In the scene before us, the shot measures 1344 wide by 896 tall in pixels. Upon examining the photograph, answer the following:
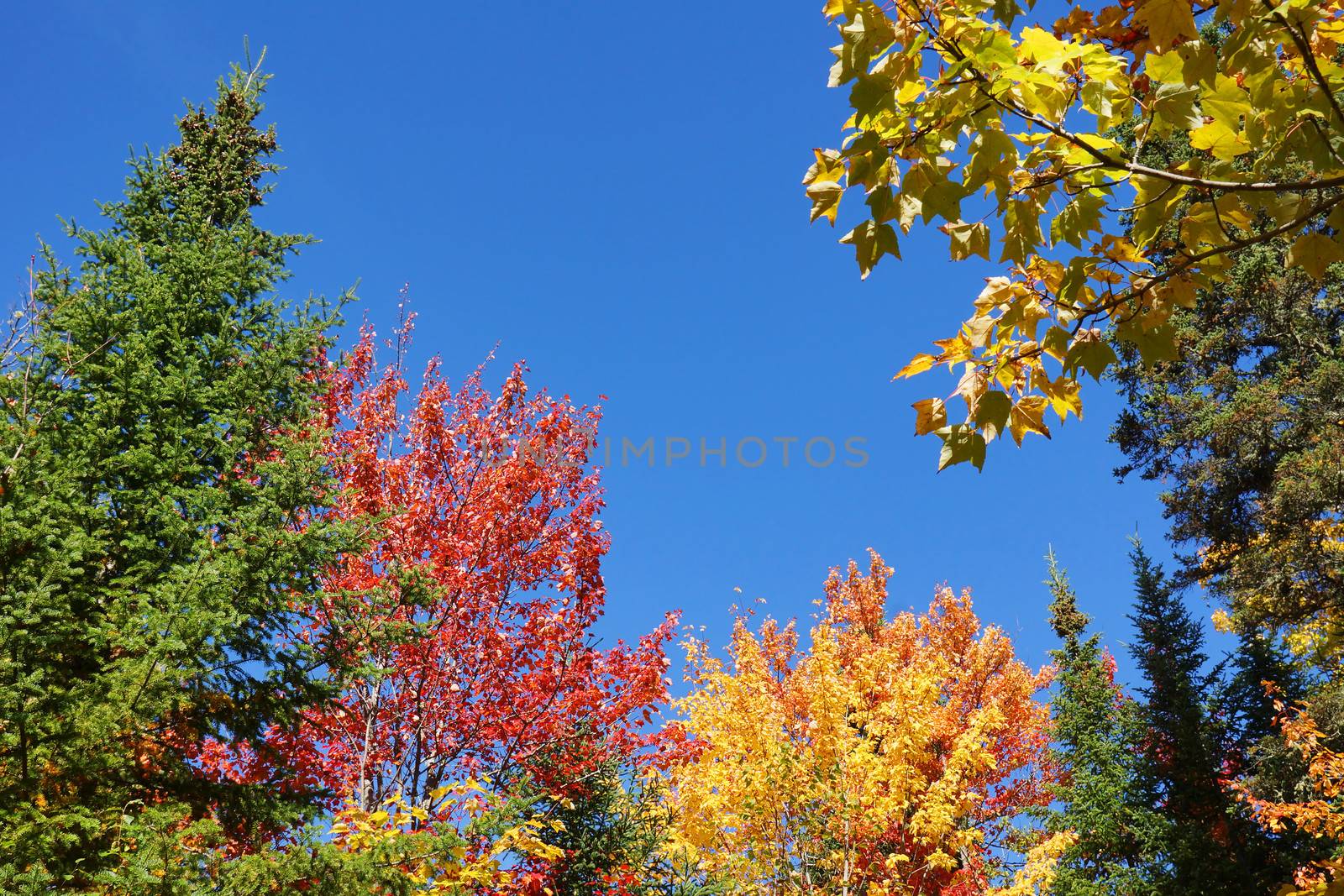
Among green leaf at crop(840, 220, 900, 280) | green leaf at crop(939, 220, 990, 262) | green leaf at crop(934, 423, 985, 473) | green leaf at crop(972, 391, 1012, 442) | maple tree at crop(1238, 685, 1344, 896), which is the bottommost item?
maple tree at crop(1238, 685, 1344, 896)

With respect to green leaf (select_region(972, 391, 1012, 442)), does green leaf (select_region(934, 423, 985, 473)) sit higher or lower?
lower

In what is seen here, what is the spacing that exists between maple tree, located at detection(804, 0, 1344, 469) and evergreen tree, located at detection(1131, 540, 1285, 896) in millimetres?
13290

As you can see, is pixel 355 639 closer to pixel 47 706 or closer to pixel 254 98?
pixel 47 706

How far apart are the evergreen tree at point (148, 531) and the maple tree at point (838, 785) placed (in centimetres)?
556

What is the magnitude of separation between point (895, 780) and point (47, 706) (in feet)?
28.4

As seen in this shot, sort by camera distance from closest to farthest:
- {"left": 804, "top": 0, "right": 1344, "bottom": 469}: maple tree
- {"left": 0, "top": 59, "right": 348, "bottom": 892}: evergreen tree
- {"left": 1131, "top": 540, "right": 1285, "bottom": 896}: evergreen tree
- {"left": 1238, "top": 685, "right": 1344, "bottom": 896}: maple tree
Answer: {"left": 804, "top": 0, "right": 1344, "bottom": 469}: maple tree, {"left": 0, "top": 59, "right": 348, "bottom": 892}: evergreen tree, {"left": 1238, "top": 685, "right": 1344, "bottom": 896}: maple tree, {"left": 1131, "top": 540, "right": 1285, "bottom": 896}: evergreen tree

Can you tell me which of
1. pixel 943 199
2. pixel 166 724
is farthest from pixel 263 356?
pixel 943 199

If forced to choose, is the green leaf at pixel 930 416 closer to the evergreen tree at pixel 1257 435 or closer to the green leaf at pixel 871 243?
the green leaf at pixel 871 243

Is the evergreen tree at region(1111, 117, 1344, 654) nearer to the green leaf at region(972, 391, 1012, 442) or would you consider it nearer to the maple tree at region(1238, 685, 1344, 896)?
the maple tree at region(1238, 685, 1344, 896)

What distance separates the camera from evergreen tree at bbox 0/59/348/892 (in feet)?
16.5

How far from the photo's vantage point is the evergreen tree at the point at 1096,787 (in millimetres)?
12969

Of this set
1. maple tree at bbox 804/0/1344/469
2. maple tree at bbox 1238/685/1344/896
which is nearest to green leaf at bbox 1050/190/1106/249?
maple tree at bbox 804/0/1344/469

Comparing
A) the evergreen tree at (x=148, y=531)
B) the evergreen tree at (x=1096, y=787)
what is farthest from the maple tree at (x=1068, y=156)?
the evergreen tree at (x=1096, y=787)

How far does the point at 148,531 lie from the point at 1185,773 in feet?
51.7
